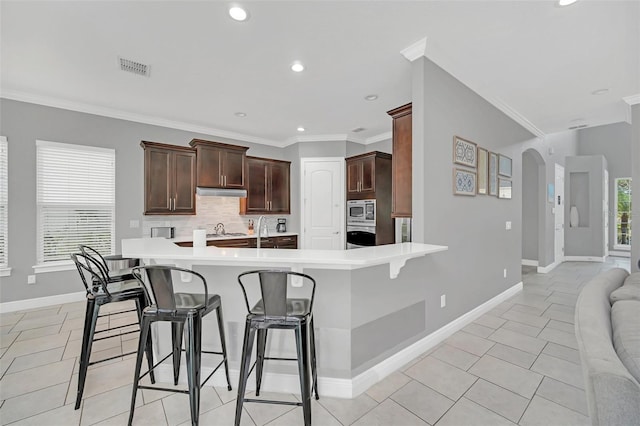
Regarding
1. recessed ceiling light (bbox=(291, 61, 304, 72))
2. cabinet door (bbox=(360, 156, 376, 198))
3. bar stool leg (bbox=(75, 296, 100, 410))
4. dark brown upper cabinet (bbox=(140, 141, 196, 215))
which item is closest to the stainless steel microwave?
cabinet door (bbox=(360, 156, 376, 198))

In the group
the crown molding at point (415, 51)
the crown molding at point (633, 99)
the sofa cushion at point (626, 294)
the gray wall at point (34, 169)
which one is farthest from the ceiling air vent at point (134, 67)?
the crown molding at point (633, 99)

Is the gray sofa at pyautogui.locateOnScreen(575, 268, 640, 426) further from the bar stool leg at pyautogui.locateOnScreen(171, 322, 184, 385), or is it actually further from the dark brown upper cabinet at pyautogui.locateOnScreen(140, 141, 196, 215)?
the dark brown upper cabinet at pyautogui.locateOnScreen(140, 141, 196, 215)

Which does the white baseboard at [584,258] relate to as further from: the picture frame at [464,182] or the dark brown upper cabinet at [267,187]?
the dark brown upper cabinet at [267,187]

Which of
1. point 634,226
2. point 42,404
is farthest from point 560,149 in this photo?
point 42,404

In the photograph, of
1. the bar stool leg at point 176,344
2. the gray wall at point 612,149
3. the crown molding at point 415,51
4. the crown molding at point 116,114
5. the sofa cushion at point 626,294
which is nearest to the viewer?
the sofa cushion at point 626,294

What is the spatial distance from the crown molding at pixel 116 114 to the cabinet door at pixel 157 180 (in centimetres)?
54

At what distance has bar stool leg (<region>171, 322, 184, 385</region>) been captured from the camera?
2.06 m

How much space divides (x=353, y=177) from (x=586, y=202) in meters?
6.50

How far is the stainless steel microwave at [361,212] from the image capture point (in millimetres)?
5105

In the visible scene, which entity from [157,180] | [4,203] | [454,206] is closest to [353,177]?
[454,206]

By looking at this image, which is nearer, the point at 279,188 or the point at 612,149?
the point at 279,188

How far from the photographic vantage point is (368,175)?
205 inches

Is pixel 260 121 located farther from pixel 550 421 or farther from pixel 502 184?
pixel 550 421

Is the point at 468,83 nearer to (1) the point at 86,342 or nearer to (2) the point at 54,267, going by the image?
(1) the point at 86,342
